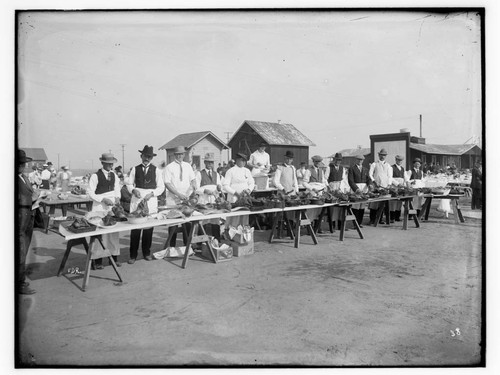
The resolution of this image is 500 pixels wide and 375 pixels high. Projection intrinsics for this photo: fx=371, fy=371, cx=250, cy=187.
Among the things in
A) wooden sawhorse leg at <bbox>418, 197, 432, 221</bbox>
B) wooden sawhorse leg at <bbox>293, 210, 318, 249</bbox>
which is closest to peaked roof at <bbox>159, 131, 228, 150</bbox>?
wooden sawhorse leg at <bbox>418, 197, 432, 221</bbox>

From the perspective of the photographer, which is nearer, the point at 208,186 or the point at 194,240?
the point at 194,240

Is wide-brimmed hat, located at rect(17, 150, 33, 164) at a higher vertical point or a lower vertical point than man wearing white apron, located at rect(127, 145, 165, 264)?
higher

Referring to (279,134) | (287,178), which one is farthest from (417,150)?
(287,178)

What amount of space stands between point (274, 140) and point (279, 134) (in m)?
1.10

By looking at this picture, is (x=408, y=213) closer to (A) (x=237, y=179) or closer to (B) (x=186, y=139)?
(A) (x=237, y=179)

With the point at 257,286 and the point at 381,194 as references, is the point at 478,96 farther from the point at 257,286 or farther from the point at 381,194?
the point at 381,194

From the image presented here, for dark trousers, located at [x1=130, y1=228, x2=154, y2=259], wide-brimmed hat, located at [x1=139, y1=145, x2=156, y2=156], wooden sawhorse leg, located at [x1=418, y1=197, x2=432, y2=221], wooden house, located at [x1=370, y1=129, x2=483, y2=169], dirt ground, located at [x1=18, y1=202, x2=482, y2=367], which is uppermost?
wooden house, located at [x1=370, y1=129, x2=483, y2=169]

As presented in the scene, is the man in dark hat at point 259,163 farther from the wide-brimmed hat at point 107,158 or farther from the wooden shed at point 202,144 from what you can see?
the wooden shed at point 202,144

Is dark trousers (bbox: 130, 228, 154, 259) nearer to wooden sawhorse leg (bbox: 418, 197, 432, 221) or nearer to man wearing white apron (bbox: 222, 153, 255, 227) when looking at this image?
man wearing white apron (bbox: 222, 153, 255, 227)

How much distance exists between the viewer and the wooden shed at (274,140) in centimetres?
2291

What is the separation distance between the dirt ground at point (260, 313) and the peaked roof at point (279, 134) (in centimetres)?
1732

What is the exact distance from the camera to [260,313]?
13.3ft

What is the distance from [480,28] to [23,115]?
5096 millimetres

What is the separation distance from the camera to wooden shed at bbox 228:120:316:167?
75.2 ft
